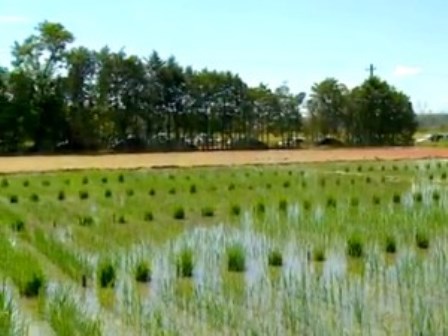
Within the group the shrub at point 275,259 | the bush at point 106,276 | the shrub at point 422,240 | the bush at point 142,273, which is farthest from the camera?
the shrub at point 422,240

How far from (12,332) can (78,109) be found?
44.5m

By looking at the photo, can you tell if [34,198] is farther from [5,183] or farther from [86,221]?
[86,221]

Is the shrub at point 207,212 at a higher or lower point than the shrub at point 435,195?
higher

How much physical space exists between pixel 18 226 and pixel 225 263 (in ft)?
16.6

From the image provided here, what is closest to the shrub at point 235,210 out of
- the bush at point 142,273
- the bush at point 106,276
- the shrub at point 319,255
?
the shrub at point 319,255

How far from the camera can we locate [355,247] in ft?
32.8

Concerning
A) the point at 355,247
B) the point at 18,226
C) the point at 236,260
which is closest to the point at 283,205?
the point at 18,226

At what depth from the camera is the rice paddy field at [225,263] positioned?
254 inches

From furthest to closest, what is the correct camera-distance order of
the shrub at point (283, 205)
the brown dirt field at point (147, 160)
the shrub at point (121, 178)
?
1. the brown dirt field at point (147, 160)
2. the shrub at point (121, 178)
3. the shrub at point (283, 205)

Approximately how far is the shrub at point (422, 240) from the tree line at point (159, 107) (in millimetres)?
39227

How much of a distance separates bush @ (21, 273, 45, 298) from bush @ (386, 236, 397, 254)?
15.6 ft

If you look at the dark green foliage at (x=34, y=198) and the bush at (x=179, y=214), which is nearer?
the bush at (x=179, y=214)

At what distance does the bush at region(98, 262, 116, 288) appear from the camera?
8055 mm

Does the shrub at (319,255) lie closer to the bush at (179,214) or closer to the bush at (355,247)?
the bush at (355,247)
